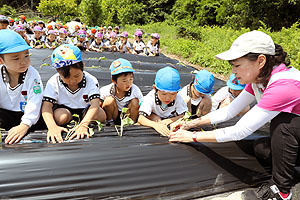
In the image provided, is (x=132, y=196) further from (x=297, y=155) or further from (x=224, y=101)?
(x=224, y=101)

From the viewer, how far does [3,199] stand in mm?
1522

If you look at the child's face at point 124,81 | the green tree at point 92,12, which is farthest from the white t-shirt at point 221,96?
the green tree at point 92,12

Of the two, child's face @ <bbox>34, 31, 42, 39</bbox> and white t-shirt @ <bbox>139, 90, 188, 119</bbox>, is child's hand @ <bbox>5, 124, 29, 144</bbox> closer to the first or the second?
white t-shirt @ <bbox>139, 90, 188, 119</bbox>

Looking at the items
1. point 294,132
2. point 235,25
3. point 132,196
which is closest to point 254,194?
point 294,132

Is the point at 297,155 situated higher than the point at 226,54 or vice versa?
the point at 226,54

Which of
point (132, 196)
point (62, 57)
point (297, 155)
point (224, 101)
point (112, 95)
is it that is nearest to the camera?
point (132, 196)

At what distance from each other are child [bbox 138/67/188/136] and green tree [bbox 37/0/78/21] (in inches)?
1019

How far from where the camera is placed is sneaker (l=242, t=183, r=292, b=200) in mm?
1778

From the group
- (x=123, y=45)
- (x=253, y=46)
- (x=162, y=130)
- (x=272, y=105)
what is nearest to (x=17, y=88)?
(x=162, y=130)

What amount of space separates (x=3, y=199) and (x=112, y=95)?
1638 mm

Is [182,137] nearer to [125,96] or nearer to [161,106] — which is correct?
[161,106]

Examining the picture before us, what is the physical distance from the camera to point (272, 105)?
64.9 inches

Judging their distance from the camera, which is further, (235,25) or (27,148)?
(235,25)

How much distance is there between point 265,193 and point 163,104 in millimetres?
1314
